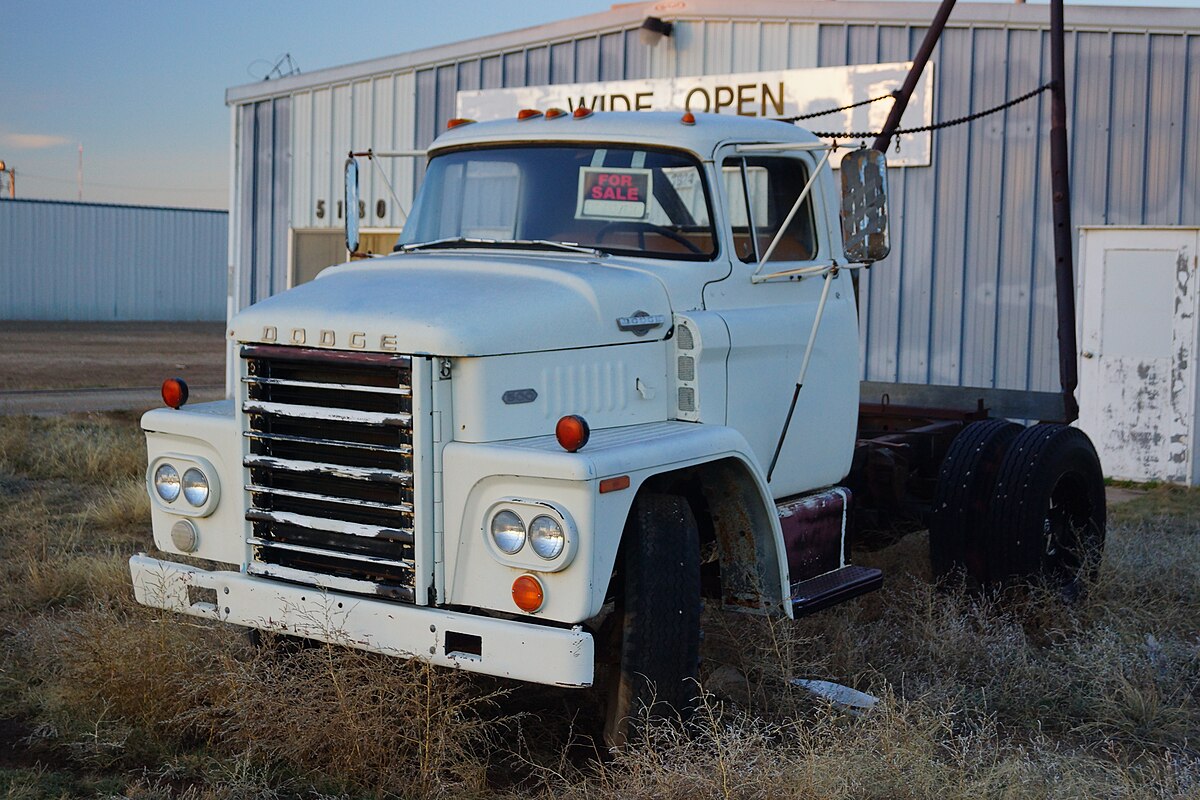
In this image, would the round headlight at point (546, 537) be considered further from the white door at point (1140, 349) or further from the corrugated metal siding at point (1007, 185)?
the white door at point (1140, 349)

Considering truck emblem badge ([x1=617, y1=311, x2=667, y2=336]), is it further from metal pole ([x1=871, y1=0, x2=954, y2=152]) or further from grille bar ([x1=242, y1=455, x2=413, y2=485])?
metal pole ([x1=871, y1=0, x2=954, y2=152])

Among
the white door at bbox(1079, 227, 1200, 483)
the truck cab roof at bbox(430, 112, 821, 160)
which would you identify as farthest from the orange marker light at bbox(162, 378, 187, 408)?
the white door at bbox(1079, 227, 1200, 483)

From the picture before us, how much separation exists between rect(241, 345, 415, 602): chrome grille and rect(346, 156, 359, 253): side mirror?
1774mm

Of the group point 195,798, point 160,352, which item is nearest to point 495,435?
point 195,798

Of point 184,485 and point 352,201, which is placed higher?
point 352,201

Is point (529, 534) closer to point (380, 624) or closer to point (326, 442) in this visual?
point (380, 624)

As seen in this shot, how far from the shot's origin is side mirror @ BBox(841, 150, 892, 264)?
5.20m

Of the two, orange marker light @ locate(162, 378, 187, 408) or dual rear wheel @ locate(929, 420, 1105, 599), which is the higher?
orange marker light @ locate(162, 378, 187, 408)

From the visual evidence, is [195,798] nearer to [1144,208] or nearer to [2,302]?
[1144,208]

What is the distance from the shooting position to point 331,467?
15.1ft

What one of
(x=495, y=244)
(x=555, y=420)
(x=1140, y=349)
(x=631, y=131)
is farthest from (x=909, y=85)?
(x=555, y=420)

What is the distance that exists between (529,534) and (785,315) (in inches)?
76.5

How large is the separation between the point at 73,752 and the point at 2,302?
4015 centimetres

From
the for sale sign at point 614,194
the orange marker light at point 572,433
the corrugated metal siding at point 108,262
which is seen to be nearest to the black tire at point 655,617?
the orange marker light at point 572,433
